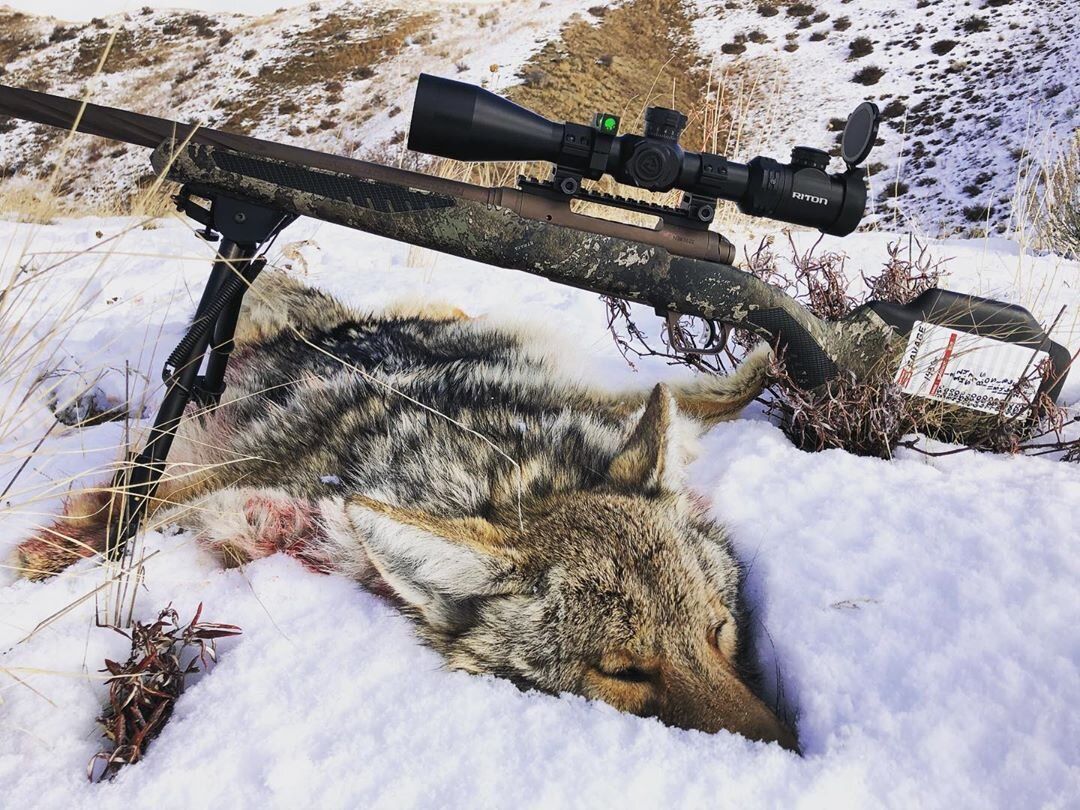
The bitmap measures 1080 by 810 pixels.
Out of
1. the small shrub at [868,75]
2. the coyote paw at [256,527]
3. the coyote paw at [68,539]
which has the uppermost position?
the coyote paw at [256,527]

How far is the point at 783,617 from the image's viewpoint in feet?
7.22

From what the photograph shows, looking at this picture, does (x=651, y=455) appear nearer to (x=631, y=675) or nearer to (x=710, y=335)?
(x=631, y=675)

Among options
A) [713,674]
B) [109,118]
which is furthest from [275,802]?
[109,118]

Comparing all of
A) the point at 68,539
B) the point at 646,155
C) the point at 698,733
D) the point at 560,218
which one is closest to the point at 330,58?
the point at 560,218

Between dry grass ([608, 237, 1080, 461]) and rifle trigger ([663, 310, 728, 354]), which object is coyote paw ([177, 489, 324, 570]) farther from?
dry grass ([608, 237, 1080, 461])

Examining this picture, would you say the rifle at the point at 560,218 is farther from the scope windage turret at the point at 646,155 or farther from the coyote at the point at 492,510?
the coyote at the point at 492,510

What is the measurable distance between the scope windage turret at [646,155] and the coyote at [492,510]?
2.49ft

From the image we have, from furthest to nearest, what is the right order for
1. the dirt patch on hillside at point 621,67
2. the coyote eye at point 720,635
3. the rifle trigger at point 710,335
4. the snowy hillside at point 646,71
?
the dirt patch on hillside at point 621,67, the snowy hillside at point 646,71, the rifle trigger at point 710,335, the coyote eye at point 720,635

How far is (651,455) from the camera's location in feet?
8.63

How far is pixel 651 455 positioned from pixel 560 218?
1100 millimetres

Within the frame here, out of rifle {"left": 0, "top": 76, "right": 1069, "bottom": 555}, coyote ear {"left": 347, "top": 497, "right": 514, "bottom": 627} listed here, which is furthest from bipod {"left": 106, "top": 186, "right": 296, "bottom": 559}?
coyote ear {"left": 347, "top": 497, "right": 514, "bottom": 627}

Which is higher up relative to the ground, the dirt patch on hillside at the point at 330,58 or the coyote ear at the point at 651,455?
the coyote ear at the point at 651,455

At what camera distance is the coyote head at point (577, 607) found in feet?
6.62

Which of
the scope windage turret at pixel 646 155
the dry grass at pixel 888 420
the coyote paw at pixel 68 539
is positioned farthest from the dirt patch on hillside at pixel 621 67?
the coyote paw at pixel 68 539
